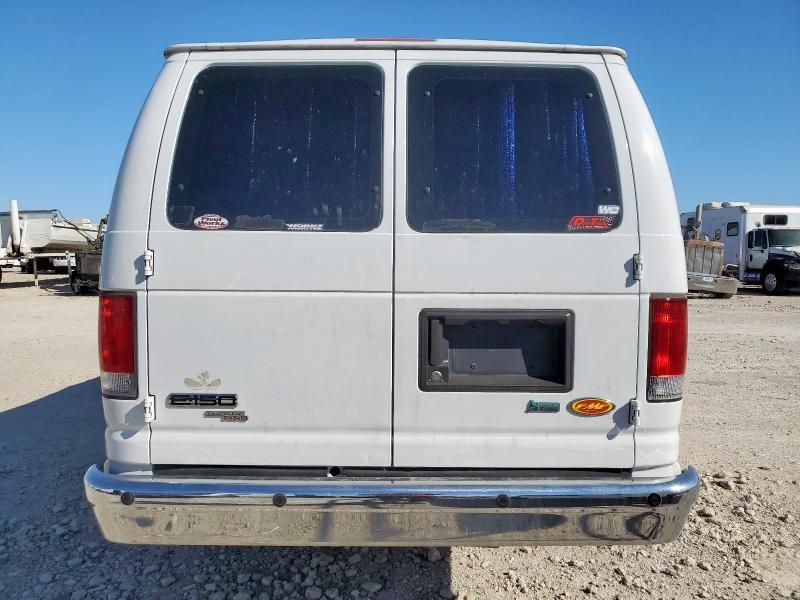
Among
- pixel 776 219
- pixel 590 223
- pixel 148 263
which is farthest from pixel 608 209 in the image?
pixel 776 219

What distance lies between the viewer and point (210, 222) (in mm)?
2471

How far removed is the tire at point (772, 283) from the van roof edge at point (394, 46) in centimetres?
2145

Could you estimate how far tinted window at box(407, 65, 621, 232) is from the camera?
2482 mm

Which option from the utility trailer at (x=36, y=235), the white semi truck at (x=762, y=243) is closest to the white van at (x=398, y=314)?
the white semi truck at (x=762, y=243)

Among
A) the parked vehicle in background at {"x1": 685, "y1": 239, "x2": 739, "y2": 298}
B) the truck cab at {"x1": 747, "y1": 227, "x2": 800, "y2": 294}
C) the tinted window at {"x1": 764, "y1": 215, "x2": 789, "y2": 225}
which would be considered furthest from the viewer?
the tinted window at {"x1": 764, "y1": 215, "x2": 789, "y2": 225}

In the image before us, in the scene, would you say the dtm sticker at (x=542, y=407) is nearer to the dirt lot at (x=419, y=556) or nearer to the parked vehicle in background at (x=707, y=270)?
the dirt lot at (x=419, y=556)

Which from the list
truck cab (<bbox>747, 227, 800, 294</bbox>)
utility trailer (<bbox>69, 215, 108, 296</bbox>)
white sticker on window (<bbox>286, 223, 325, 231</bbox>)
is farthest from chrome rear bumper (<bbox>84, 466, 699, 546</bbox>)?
truck cab (<bbox>747, 227, 800, 294</bbox>)

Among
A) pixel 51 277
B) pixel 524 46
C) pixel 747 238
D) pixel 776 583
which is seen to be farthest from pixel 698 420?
pixel 51 277

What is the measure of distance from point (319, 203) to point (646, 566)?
8.42ft

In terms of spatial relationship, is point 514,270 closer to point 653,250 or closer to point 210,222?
point 653,250

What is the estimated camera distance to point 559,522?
7.70 ft

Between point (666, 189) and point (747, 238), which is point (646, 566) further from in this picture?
point (747, 238)

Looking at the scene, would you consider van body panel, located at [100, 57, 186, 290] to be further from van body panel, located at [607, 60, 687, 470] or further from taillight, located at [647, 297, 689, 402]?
taillight, located at [647, 297, 689, 402]

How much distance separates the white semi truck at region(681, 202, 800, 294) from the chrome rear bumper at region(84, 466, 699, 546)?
66.1ft
